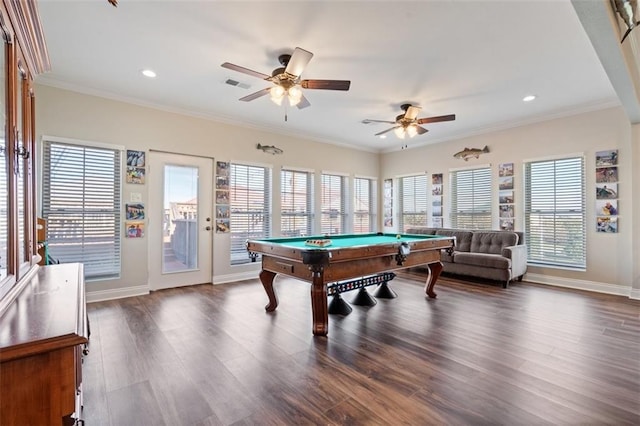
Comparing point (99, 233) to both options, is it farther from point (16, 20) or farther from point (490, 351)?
point (490, 351)

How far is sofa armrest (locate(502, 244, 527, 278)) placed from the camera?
4906 mm

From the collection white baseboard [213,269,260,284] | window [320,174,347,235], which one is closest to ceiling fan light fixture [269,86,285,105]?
white baseboard [213,269,260,284]

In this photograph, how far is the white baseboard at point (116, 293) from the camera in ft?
13.4

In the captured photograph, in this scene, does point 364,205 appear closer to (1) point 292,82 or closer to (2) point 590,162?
(2) point 590,162

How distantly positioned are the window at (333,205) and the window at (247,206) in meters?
1.42

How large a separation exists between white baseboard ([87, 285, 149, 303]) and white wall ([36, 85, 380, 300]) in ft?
0.04

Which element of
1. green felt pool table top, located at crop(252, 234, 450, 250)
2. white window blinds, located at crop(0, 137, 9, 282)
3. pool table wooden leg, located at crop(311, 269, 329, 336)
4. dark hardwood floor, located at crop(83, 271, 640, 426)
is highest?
white window blinds, located at crop(0, 137, 9, 282)

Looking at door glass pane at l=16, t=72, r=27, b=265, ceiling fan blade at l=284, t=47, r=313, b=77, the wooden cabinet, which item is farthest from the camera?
ceiling fan blade at l=284, t=47, r=313, b=77

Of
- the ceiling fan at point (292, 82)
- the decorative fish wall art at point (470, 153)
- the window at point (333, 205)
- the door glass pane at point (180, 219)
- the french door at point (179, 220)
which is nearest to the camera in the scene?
the ceiling fan at point (292, 82)

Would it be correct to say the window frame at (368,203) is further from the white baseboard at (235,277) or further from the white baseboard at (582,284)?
the white baseboard at (582,284)

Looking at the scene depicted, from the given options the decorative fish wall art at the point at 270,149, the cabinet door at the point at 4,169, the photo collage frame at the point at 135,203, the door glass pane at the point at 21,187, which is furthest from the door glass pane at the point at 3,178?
the decorative fish wall art at the point at 270,149

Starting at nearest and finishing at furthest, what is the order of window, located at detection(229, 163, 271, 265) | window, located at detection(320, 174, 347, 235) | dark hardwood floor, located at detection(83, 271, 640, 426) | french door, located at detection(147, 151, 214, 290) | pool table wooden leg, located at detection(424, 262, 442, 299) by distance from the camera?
dark hardwood floor, located at detection(83, 271, 640, 426) < pool table wooden leg, located at detection(424, 262, 442, 299) < french door, located at detection(147, 151, 214, 290) < window, located at detection(229, 163, 271, 265) < window, located at detection(320, 174, 347, 235)

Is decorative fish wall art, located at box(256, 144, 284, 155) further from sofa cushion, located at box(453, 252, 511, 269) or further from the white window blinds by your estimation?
the white window blinds

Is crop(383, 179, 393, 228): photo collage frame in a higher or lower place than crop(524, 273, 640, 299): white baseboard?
higher
